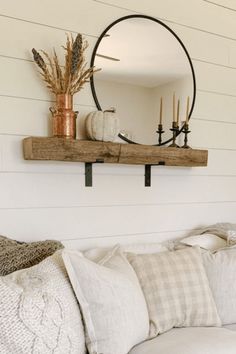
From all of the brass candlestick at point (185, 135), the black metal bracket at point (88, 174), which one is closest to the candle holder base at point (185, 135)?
the brass candlestick at point (185, 135)

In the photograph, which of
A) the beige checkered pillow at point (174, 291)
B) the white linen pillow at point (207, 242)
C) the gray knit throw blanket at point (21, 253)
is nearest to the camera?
the gray knit throw blanket at point (21, 253)

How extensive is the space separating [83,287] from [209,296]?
0.70m

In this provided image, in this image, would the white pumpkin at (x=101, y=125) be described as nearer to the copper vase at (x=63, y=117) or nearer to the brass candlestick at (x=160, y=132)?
the copper vase at (x=63, y=117)

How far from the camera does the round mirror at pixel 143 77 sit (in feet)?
6.23

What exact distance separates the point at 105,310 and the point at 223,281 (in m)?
0.76

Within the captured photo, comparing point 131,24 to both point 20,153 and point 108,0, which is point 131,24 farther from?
point 20,153

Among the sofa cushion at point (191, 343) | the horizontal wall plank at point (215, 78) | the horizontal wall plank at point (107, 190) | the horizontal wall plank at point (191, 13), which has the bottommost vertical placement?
the sofa cushion at point (191, 343)

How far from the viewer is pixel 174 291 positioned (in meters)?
1.57

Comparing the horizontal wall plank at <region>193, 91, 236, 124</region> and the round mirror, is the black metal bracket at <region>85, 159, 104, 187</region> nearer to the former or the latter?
the round mirror

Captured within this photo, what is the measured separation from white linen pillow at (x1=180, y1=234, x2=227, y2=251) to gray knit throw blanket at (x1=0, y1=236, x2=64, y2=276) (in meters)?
0.82

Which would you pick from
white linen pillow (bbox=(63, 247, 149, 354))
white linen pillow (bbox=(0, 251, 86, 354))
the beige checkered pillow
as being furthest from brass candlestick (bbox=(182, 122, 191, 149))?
white linen pillow (bbox=(0, 251, 86, 354))

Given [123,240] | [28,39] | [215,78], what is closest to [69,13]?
[28,39]

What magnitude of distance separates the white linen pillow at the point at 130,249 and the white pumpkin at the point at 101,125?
574mm

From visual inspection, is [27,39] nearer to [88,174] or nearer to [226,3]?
[88,174]
